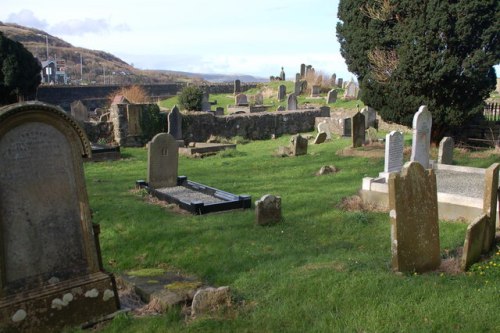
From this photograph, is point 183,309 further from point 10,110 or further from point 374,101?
point 374,101

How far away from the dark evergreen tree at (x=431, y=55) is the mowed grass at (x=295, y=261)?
2.72 meters

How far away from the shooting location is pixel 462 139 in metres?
16.6

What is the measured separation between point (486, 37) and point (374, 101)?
3810 millimetres

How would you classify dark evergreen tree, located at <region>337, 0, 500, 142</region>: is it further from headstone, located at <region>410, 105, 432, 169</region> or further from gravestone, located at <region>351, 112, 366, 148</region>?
headstone, located at <region>410, 105, 432, 169</region>

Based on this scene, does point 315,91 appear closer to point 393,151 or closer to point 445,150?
point 445,150

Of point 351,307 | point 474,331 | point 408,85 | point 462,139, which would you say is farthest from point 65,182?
point 462,139

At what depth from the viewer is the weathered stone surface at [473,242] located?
5.56m

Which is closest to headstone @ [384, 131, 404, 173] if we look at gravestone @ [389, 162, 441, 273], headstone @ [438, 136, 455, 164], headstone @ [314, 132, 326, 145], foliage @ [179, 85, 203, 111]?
headstone @ [438, 136, 455, 164]

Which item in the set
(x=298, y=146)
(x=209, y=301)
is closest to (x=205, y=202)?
(x=209, y=301)

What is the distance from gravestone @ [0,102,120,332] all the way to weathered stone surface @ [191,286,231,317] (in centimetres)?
105

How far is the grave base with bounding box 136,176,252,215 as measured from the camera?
372 inches

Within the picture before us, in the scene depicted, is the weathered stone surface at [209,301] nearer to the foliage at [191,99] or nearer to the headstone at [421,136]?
the headstone at [421,136]

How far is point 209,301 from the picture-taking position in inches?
195

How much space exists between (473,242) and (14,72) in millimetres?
26788
